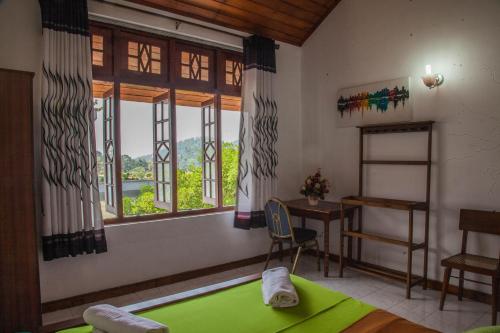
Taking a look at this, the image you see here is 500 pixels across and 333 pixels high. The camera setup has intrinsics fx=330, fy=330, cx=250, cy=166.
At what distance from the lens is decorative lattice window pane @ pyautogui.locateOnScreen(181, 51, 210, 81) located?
3371 millimetres

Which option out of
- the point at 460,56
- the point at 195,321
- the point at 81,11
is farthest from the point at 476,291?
the point at 81,11

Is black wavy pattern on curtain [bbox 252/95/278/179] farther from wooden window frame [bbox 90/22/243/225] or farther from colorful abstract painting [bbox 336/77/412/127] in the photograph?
colorful abstract painting [bbox 336/77/412/127]

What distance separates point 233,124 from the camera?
4.04m

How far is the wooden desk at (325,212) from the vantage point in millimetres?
3342

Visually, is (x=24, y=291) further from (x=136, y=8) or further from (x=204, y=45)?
(x=204, y=45)

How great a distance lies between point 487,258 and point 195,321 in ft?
7.97

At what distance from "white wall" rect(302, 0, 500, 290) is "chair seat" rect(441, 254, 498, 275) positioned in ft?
0.61

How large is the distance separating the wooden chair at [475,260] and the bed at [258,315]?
1.29 m

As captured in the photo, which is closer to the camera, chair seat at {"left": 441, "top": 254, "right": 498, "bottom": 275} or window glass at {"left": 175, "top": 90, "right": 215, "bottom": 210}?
chair seat at {"left": 441, "top": 254, "right": 498, "bottom": 275}

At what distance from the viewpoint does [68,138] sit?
2.62m

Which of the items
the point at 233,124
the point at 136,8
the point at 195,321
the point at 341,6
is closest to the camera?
the point at 195,321

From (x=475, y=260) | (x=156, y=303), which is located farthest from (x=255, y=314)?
(x=475, y=260)

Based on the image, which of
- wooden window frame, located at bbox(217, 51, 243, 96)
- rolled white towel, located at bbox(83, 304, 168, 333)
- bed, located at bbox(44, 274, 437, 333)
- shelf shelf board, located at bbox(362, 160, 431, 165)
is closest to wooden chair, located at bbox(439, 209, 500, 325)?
shelf shelf board, located at bbox(362, 160, 431, 165)

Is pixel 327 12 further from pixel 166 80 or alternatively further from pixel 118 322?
pixel 118 322
